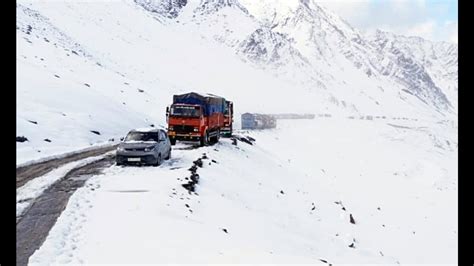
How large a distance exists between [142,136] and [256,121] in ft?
189

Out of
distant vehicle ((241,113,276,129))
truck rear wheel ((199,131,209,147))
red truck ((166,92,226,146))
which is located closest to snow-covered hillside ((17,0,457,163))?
red truck ((166,92,226,146))

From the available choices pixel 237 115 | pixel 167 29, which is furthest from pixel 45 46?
pixel 167 29

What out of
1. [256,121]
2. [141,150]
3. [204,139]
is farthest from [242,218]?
[256,121]

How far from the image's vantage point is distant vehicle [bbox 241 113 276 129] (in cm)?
7638

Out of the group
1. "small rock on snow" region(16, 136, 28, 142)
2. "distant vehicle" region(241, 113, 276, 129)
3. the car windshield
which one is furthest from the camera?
"distant vehicle" region(241, 113, 276, 129)

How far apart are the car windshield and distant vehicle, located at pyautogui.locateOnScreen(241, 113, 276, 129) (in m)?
54.6

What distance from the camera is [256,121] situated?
78750mm

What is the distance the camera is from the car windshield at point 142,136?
21531mm

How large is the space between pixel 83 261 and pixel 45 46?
73.7m

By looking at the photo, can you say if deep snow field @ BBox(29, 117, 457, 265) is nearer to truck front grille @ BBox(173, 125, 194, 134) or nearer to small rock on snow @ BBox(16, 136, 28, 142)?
truck front grille @ BBox(173, 125, 194, 134)

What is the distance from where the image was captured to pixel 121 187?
15.3 metres

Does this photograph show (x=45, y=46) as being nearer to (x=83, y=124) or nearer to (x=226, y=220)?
(x=83, y=124)

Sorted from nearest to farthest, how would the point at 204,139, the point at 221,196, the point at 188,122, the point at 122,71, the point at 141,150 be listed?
1. the point at 221,196
2. the point at 141,150
3. the point at 188,122
4. the point at 204,139
5. the point at 122,71

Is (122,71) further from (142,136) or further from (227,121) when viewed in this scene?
(142,136)
